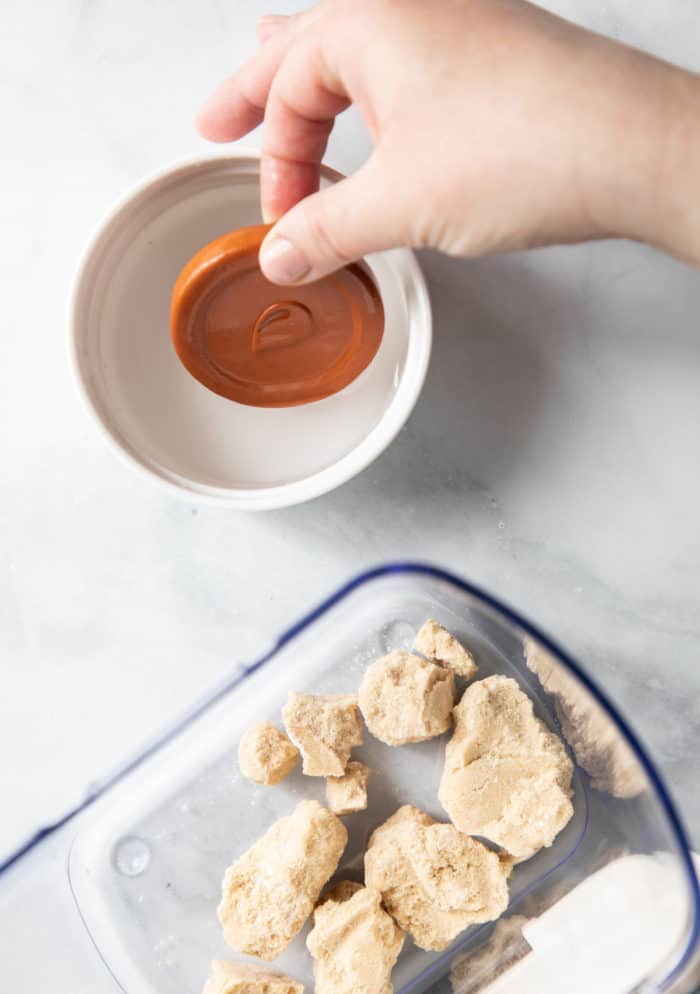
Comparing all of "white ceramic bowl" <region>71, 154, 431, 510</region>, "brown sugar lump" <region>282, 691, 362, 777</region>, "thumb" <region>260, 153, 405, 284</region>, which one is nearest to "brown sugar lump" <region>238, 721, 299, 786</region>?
"brown sugar lump" <region>282, 691, 362, 777</region>

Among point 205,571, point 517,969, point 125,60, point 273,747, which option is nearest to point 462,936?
point 517,969

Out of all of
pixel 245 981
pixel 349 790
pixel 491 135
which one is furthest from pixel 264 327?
pixel 245 981

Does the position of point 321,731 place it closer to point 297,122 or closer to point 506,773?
point 506,773

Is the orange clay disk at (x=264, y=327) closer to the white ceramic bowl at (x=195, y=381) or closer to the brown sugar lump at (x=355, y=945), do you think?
the white ceramic bowl at (x=195, y=381)

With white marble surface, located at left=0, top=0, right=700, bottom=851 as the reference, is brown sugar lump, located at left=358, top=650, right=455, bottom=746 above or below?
below

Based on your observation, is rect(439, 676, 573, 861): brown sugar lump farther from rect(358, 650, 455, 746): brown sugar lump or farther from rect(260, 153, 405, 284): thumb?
rect(260, 153, 405, 284): thumb

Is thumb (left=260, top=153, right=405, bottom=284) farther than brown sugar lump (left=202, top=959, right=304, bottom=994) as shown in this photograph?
No

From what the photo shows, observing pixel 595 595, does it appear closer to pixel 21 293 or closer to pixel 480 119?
pixel 480 119
